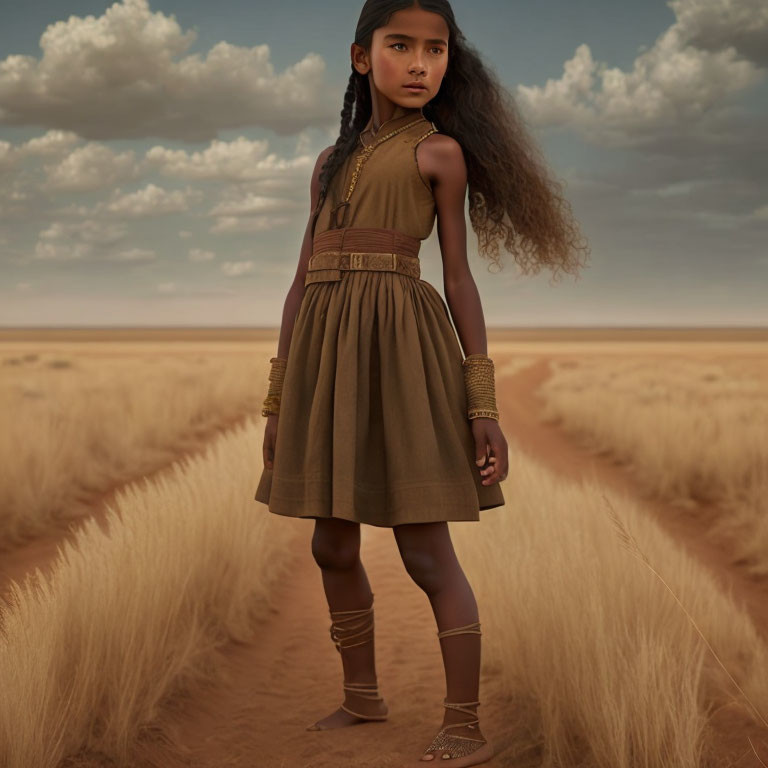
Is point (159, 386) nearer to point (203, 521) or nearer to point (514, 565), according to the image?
point (203, 521)

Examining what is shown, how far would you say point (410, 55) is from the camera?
9.52 feet

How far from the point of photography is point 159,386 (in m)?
16.6

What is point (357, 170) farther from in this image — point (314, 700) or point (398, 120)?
point (314, 700)

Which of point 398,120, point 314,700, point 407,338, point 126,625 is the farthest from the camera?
point 314,700

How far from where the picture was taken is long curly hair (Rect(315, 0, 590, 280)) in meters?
3.06

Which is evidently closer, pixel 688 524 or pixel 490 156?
pixel 490 156

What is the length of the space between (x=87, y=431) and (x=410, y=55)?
8309 mm

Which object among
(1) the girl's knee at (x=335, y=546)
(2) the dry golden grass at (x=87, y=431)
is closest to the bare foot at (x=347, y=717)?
(1) the girl's knee at (x=335, y=546)

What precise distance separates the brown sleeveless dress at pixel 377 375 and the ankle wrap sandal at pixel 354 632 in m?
0.55

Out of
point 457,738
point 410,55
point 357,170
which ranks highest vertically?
point 410,55

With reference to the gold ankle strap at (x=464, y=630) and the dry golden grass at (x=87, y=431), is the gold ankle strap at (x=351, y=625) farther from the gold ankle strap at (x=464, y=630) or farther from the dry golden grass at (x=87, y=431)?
the dry golden grass at (x=87, y=431)

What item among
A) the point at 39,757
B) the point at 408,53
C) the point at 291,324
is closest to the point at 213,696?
the point at 39,757

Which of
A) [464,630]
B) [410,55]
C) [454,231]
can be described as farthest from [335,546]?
[410,55]

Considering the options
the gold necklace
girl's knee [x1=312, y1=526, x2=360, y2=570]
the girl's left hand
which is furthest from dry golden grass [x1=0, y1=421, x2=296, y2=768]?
the gold necklace
